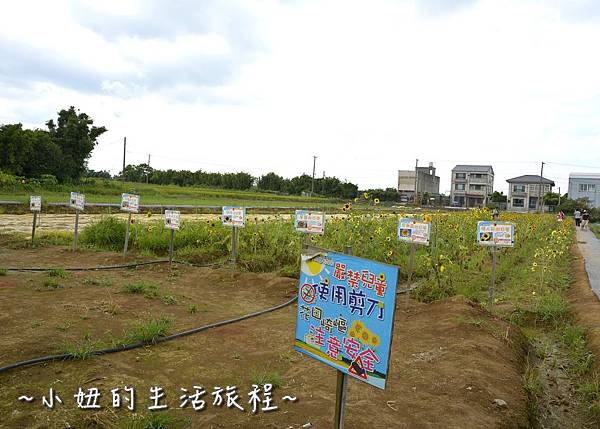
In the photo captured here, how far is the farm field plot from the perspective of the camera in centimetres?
276

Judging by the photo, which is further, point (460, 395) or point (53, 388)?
point (460, 395)

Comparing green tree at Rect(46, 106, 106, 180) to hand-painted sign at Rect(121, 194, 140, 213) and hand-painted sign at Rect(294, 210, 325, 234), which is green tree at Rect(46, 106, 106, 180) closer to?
hand-painted sign at Rect(121, 194, 140, 213)

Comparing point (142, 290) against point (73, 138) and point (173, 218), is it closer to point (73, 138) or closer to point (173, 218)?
point (173, 218)

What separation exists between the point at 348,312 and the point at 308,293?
0.26 m

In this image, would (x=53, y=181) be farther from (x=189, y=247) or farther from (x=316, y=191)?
(x=316, y=191)

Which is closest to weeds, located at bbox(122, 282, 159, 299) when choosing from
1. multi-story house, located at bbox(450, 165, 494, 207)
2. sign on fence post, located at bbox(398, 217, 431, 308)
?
sign on fence post, located at bbox(398, 217, 431, 308)

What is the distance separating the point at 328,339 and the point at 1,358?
2711 mm

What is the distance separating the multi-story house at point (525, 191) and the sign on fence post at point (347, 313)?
2467 inches

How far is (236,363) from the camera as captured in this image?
11.7ft

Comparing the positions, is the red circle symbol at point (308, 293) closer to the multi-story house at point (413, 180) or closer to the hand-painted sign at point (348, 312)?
the hand-painted sign at point (348, 312)

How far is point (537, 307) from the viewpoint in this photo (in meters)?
5.71

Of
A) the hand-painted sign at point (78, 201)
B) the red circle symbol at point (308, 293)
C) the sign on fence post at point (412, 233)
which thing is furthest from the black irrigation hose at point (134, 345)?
the hand-painted sign at point (78, 201)

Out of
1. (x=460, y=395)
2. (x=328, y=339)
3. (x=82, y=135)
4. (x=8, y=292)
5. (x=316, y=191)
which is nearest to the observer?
(x=328, y=339)

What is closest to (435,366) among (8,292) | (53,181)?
(8,292)
